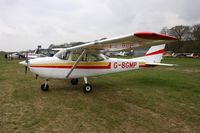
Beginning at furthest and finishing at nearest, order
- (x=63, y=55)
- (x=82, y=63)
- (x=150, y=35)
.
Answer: (x=82, y=63) < (x=63, y=55) < (x=150, y=35)

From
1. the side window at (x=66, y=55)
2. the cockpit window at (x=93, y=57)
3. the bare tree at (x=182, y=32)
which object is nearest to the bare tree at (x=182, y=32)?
the bare tree at (x=182, y=32)

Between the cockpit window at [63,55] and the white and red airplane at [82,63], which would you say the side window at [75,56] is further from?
the cockpit window at [63,55]

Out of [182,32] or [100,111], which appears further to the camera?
[182,32]

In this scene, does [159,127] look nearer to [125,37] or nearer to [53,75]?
[125,37]

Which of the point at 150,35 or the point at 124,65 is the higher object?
the point at 150,35

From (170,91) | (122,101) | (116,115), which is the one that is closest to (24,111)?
(116,115)

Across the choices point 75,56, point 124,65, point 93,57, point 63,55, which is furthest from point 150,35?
point 124,65

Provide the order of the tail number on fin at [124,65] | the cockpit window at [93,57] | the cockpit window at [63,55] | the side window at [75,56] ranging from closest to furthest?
Result: 1. the cockpit window at [63,55]
2. the side window at [75,56]
3. the cockpit window at [93,57]
4. the tail number on fin at [124,65]

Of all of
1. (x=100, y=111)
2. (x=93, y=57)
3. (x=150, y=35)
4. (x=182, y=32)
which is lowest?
(x=100, y=111)

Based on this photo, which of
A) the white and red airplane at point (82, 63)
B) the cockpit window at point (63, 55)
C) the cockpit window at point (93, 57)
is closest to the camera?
the white and red airplane at point (82, 63)

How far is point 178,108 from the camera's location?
20.7 feet

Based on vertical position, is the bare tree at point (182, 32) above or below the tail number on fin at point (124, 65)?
above

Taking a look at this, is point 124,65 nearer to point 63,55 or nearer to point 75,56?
point 75,56

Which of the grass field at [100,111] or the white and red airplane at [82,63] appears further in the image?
the white and red airplane at [82,63]
